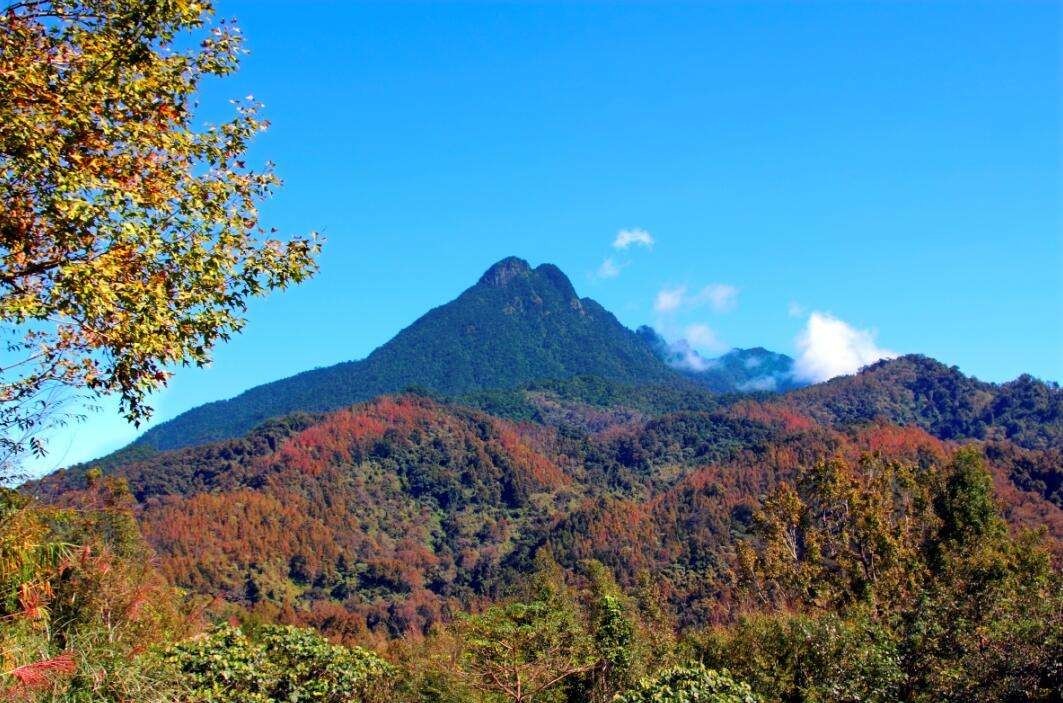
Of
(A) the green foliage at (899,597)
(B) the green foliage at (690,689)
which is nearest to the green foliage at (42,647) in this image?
(B) the green foliage at (690,689)

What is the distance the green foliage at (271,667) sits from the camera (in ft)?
39.7

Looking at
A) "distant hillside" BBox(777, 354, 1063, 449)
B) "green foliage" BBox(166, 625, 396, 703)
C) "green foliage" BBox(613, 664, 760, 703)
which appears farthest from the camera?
"distant hillside" BBox(777, 354, 1063, 449)

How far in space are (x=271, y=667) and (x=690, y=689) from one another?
6721 mm

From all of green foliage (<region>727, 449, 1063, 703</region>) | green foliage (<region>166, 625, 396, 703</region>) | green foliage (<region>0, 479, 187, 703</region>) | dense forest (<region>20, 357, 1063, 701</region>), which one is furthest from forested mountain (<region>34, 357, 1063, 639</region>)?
green foliage (<region>0, 479, 187, 703</region>)

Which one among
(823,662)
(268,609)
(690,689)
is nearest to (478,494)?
(268,609)

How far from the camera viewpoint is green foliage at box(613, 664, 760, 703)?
459 inches

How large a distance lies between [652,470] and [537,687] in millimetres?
160858

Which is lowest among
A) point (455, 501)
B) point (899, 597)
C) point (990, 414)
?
point (990, 414)

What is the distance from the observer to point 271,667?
12961 millimetres

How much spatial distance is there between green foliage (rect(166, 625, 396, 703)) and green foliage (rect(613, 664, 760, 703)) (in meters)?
4.82

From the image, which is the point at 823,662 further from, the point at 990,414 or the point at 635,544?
the point at 990,414

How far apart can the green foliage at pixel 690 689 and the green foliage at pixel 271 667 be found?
482cm

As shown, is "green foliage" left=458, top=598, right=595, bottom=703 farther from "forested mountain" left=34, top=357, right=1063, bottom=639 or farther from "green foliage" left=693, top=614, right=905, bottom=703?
"forested mountain" left=34, top=357, right=1063, bottom=639

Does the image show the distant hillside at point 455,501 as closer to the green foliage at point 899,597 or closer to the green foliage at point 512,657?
the green foliage at point 899,597
